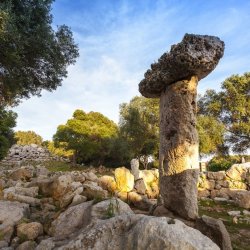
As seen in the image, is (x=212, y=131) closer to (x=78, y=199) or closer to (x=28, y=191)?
(x=28, y=191)

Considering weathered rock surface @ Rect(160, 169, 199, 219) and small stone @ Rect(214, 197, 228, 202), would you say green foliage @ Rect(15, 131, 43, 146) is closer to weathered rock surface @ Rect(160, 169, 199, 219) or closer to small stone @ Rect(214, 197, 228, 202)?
small stone @ Rect(214, 197, 228, 202)

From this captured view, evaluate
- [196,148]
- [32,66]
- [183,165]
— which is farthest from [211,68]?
[32,66]

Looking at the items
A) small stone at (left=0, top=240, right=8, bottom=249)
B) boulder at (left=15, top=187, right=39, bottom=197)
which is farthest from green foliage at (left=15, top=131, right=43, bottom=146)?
small stone at (left=0, top=240, right=8, bottom=249)

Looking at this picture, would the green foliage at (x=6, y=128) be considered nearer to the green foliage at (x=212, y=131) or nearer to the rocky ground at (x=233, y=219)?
the rocky ground at (x=233, y=219)

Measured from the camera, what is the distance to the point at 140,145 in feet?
113

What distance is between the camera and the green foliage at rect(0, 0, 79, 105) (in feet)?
33.9

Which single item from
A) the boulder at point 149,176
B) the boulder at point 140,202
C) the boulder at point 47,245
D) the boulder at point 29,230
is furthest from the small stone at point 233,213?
the boulder at point 47,245

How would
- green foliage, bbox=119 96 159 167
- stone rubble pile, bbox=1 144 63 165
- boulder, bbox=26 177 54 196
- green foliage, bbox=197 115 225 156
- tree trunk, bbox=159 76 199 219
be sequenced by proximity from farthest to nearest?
green foliage, bbox=197 115 225 156
stone rubble pile, bbox=1 144 63 165
green foliage, bbox=119 96 159 167
boulder, bbox=26 177 54 196
tree trunk, bbox=159 76 199 219

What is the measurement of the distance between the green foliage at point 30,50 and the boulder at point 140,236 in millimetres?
7511

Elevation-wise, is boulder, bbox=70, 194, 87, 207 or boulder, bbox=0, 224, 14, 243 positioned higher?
boulder, bbox=70, 194, 87, 207

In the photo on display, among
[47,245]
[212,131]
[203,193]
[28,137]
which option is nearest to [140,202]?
[47,245]

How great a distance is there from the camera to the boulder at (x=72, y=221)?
6508 mm

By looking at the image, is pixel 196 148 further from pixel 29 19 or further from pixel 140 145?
pixel 140 145

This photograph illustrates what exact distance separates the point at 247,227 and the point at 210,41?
6737 mm
